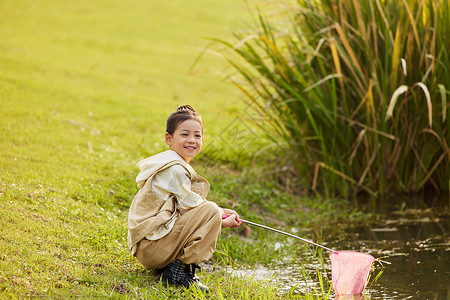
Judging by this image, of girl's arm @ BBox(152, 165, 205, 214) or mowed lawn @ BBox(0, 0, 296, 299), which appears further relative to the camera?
mowed lawn @ BBox(0, 0, 296, 299)

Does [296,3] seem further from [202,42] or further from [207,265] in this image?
[202,42]

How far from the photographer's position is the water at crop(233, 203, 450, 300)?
11.5 ft

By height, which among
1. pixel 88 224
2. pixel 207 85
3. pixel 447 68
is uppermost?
pixel 447 68

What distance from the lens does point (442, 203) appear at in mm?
5125

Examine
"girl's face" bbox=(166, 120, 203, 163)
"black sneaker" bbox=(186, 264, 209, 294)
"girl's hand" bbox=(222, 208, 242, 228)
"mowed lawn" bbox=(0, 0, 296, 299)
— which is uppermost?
"girl's face" bbox=(166, 120, 203, 163)

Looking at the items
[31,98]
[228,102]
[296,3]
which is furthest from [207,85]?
[296,3]

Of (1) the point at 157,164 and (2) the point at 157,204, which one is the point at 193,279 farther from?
(1) the point at 157,164

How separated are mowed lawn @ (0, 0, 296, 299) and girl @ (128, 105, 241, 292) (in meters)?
0.18

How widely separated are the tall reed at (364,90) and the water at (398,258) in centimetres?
48

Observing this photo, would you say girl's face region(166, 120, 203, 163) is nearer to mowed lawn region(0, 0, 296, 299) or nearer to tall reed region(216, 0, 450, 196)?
mowed lawn region(0, 0, 296, 299)

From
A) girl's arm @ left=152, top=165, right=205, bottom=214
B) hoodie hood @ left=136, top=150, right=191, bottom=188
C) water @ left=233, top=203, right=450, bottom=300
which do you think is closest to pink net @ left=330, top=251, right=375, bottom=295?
water @ left=233, top=203, right=450, bottom=300

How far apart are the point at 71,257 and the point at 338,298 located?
62.9 inches

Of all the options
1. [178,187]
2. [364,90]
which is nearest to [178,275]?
[178,187]

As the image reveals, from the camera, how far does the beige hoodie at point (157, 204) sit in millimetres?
3273
